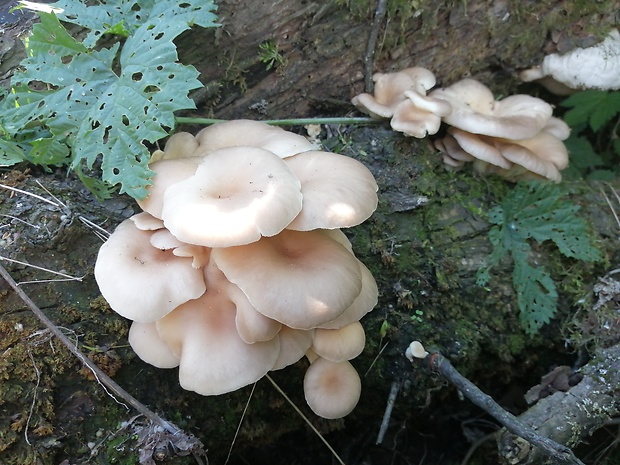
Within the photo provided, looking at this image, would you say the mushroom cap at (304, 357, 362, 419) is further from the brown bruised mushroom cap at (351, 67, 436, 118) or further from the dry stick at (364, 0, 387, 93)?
the dry stick at (364, 0, 387, 93)

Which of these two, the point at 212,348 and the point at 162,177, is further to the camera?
the point at 162,177

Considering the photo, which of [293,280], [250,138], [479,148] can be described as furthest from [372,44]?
[293,280]

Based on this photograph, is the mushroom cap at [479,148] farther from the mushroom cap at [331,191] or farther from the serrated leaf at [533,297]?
the mushroom cap at [331,191]

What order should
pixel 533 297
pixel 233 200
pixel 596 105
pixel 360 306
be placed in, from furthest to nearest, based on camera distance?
1. pixel 596 105
2. pixel 533 297
3. pixel 360 306
4. pixel 233 200

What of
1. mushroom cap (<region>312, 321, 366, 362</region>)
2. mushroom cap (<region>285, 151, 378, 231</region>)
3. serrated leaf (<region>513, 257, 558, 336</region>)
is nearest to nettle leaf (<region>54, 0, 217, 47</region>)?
mushroom cap (<region>285, 151, 378, 231</region>)

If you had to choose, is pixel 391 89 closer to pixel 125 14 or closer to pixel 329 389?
pixel 125 14

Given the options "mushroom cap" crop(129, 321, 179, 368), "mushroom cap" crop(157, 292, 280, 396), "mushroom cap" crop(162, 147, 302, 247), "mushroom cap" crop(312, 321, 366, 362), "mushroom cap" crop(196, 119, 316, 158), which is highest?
"mushroom cap" crop(162, 147, 302, 247)

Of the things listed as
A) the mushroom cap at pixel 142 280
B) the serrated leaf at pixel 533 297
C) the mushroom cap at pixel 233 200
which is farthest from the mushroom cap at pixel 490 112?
the mushroom cap at pixel 142 280
